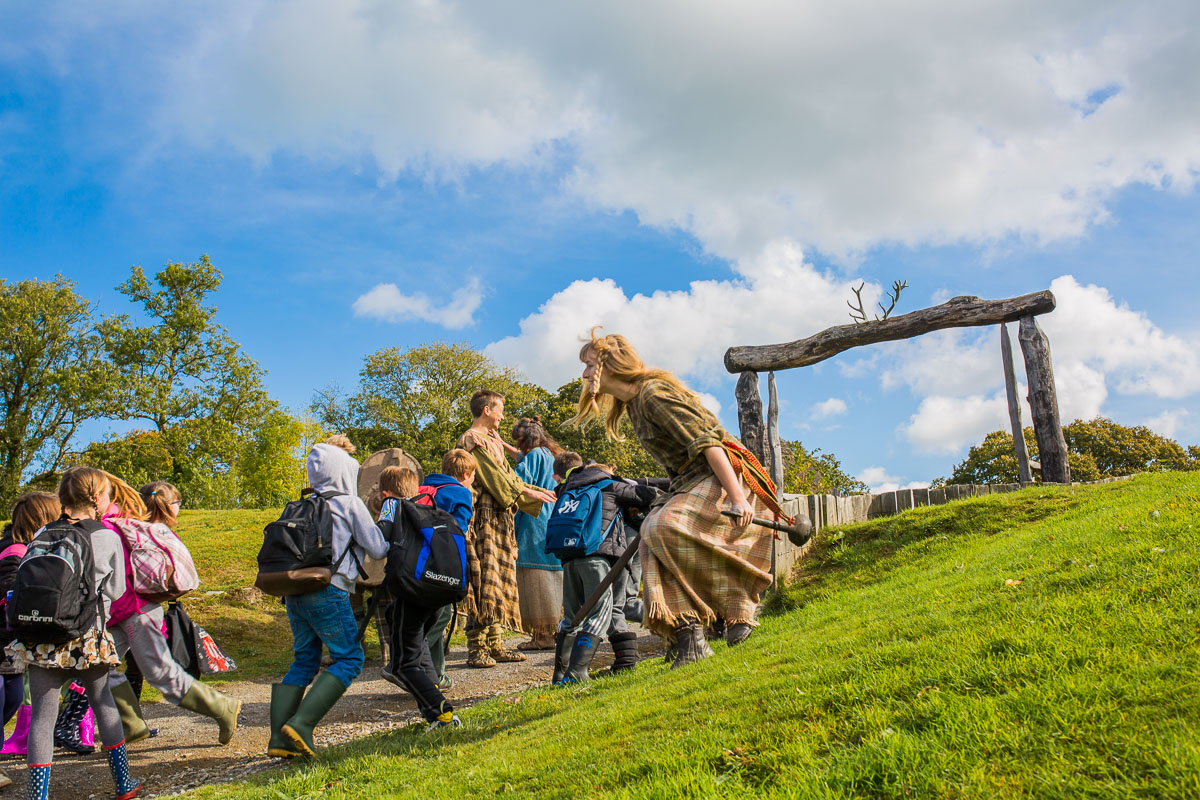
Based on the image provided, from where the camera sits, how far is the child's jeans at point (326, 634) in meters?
5.25

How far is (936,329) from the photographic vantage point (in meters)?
12.2

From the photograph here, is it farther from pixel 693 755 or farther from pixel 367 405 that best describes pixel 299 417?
pixel 693 755

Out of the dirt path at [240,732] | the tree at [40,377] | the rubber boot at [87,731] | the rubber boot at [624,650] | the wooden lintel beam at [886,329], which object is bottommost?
the dirt path at [240,732]

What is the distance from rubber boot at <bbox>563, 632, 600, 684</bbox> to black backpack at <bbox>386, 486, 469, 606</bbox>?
1.35m

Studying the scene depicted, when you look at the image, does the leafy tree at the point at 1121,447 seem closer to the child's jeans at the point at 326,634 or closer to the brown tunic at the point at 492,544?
the brown tunic at the point at 492,544

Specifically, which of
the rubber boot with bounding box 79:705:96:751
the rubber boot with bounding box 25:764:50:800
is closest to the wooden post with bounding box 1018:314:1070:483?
the rubber boot with bounding box 79:705:96:751

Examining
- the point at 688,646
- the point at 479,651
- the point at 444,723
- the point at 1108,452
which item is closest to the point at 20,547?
the point at 444,723

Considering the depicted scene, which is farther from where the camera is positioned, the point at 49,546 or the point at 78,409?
the point at 78,409

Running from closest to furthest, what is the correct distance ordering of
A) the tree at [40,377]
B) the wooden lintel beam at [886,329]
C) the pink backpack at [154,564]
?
the pink backpack at [154,564] < the wooden lintel beam at [886,329] < the tree at [40,377]

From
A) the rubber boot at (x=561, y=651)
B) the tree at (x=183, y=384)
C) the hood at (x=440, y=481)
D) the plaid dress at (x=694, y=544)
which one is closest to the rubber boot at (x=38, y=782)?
the hood at (x=440, y=481)

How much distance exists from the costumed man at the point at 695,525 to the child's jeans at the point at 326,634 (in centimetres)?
204

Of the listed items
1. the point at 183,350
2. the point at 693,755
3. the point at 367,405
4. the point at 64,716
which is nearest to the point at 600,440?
the point at 367,405

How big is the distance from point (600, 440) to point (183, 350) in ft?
72.5

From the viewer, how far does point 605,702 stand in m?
4.82
